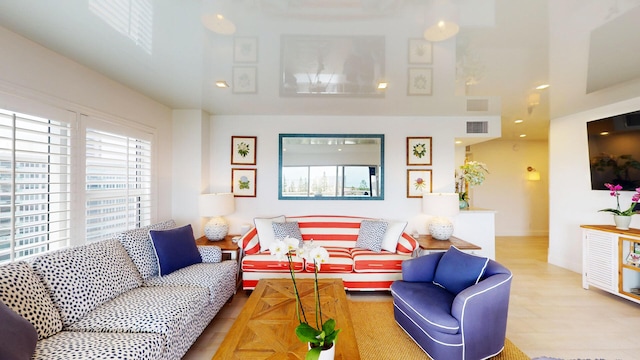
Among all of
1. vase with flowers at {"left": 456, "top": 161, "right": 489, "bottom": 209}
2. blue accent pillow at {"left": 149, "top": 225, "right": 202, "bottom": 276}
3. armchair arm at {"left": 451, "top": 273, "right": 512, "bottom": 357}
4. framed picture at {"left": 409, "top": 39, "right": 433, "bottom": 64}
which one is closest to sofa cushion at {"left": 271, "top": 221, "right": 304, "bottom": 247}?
blue accent pillow at {"left": 149, "top": 225, "right": 202, "bottom": 276}

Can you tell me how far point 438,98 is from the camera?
2.99m

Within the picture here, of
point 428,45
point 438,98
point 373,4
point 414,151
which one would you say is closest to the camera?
point 373,4

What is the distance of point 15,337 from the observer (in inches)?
44.4

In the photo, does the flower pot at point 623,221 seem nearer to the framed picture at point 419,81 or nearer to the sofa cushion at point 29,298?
the framed picture at point 419,81

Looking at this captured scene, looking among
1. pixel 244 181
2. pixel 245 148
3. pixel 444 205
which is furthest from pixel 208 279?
pixel 444 205

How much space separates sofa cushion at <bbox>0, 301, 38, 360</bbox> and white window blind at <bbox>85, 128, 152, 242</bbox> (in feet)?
4.52

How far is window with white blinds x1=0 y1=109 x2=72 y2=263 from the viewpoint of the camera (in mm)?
1693

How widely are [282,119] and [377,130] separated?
1478 mm

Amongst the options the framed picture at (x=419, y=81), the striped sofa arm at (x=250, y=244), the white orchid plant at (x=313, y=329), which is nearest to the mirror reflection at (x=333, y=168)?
the striped sofa arm at (x=250, y=244)

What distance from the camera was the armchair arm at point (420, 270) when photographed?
7.75ft

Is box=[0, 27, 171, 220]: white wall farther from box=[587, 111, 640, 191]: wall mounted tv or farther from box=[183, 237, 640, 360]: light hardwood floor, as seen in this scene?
box=[587, 111, 640, 191]: wall mounted tv

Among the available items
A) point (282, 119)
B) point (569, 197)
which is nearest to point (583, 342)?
point (569, 197)

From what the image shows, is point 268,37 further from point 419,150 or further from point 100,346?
point 419,150

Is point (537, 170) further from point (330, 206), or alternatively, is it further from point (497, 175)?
point (330, 206)
